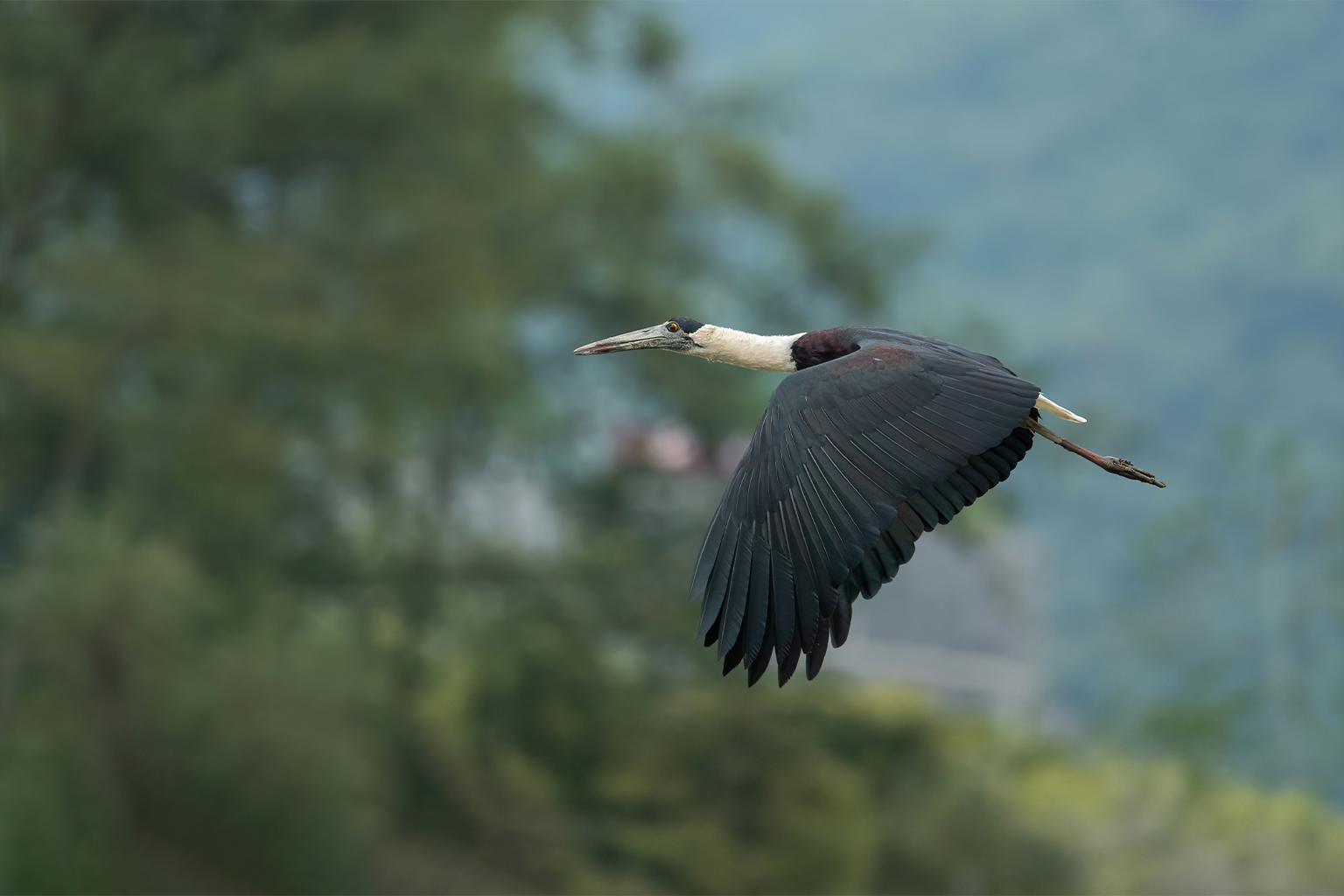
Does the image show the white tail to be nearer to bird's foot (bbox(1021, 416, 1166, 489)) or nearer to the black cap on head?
bird's foot (bbox(1021, 416, 1166, 489))

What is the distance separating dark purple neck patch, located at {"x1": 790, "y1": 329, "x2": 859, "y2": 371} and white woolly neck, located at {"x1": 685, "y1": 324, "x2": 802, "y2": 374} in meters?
0.04

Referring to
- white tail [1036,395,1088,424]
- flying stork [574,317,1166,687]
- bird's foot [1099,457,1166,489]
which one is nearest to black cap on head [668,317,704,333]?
flying stork [574,317,1166,687]

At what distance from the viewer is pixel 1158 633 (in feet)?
113

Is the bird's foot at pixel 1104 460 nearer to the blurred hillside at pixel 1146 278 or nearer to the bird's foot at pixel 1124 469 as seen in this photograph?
the bird's foot at pixel 1124 469

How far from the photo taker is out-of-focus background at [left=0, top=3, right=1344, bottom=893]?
16828mm

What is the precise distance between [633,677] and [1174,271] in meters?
46.9

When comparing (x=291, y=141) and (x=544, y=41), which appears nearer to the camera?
(x=291, y=141)

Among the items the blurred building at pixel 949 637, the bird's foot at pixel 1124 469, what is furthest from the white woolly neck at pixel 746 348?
the blurred building at pixel 949 637

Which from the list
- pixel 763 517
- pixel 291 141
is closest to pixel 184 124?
pixel 291 141

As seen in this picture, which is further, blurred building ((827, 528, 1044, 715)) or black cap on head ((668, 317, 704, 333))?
blurred building ((827, 528, 1044, 715))

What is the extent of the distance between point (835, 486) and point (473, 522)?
19.2 m

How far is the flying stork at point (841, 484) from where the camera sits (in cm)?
548

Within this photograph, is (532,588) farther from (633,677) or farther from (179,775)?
(179,775)

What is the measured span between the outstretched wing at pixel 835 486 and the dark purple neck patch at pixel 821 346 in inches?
21.1
